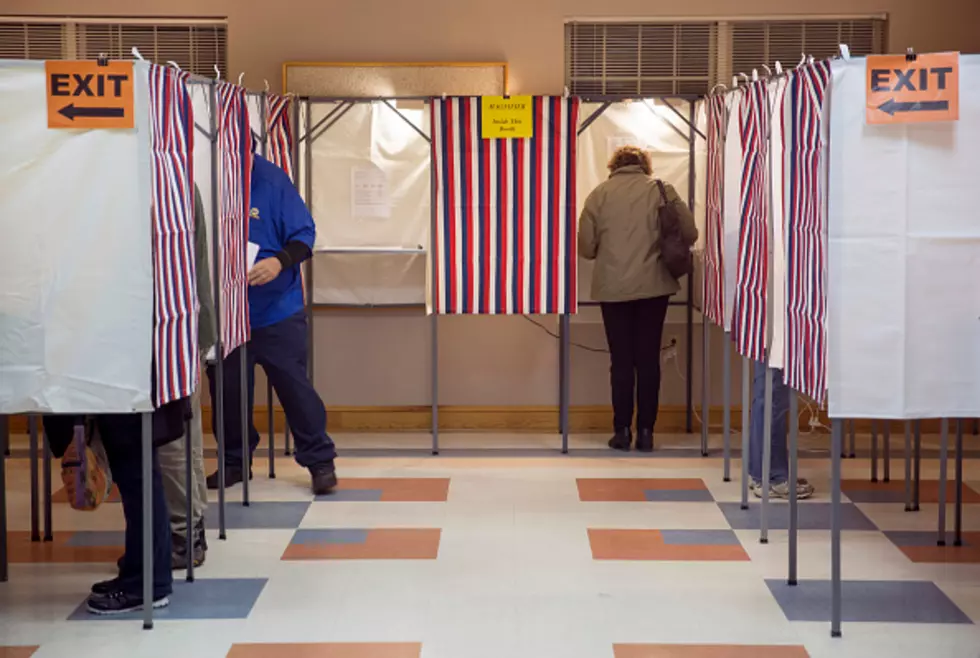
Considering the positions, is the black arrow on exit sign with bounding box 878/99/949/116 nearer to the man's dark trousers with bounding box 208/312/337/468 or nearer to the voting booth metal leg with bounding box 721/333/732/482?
the voting booth metal leg with bounding box 721/333/732/482

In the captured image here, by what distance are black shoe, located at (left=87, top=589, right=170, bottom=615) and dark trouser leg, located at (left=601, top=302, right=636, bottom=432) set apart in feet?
9.59

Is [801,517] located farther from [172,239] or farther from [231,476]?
[172,239]

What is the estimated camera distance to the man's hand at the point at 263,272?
A: 454 cm

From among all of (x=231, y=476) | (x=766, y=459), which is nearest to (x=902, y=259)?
(x=766, y=459)

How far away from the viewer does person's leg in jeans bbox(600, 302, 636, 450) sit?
234 inches

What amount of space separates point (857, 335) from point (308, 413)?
240 cm

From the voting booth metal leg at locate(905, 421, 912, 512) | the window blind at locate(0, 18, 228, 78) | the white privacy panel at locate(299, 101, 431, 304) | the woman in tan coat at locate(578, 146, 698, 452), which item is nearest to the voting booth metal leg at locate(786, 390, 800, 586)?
the voting booth metal leg at locate(905, 421, 912, 512)

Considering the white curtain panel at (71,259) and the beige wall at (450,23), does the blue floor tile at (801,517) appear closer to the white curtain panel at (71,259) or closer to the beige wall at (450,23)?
the white curtain panel at (71,259)

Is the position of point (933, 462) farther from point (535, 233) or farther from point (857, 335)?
point (857, 335)

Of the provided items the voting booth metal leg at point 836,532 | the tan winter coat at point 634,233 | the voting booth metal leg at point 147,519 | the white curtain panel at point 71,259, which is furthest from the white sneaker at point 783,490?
the white curtain panel at point 71,259

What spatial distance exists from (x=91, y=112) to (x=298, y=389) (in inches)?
73.8

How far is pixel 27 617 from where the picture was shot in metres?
3.50

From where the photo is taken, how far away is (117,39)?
633 cm

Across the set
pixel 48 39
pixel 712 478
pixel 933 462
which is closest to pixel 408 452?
pixel 712 478
